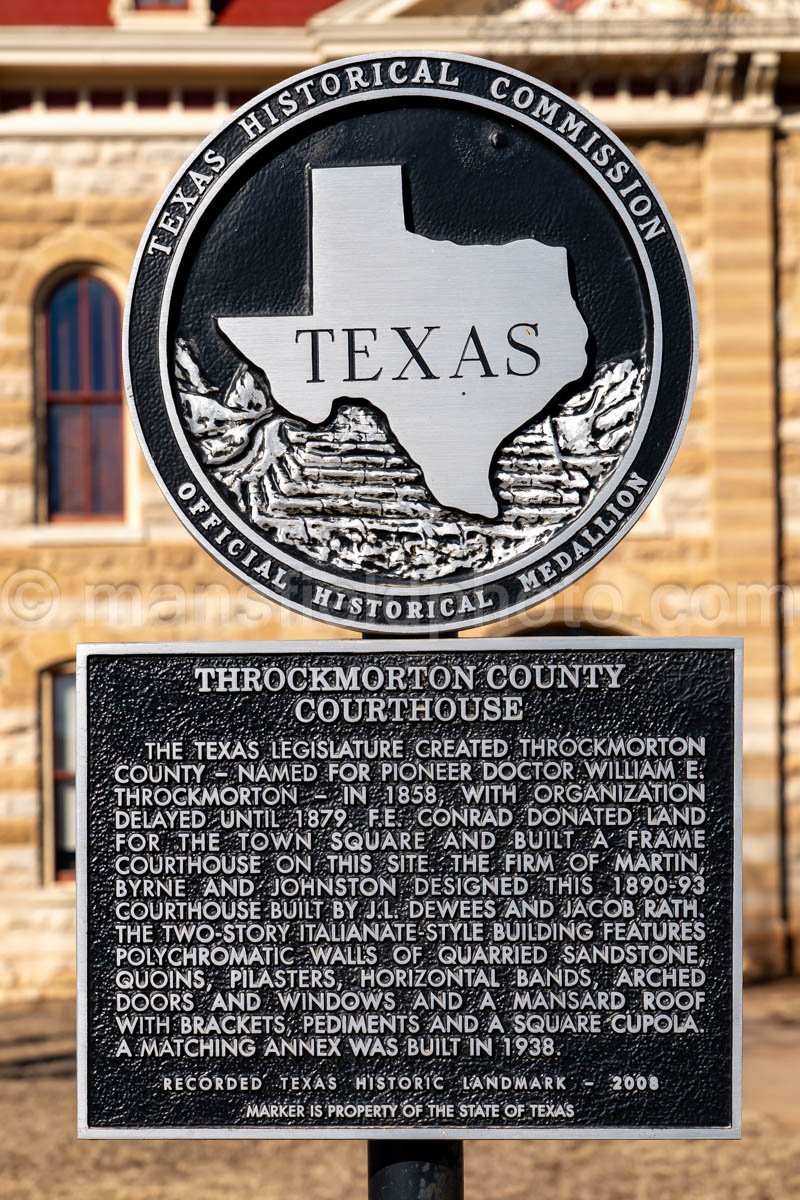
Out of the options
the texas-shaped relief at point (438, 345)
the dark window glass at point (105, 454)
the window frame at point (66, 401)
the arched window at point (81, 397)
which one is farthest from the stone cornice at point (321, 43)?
the texas-shaped relief at point (438, 345)

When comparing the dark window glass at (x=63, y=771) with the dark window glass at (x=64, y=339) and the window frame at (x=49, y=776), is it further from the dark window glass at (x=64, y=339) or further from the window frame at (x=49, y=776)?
the dark window glass at (x=64, y=339)

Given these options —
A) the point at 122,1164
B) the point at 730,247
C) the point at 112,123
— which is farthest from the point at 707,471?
the point at 122,1164

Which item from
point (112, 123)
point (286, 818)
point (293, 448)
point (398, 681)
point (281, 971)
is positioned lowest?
point (281, 971)

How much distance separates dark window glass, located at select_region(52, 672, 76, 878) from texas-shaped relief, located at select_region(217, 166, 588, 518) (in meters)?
9.32

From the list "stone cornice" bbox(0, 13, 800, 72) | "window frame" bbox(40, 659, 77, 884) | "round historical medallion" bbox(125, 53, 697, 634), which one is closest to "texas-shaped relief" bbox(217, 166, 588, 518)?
"round historical medallion" bbox(125, 53, 697, 634)

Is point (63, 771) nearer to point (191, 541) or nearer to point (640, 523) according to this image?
point (191, 541)

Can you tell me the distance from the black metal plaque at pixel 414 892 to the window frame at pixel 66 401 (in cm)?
922

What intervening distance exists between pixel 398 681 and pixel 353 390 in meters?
0.72

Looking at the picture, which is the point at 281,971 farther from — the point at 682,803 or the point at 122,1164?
the point at 122,1164

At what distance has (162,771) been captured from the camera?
11.1 ft

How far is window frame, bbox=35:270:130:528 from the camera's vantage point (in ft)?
40.0

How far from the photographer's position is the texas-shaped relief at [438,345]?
11.0 feet

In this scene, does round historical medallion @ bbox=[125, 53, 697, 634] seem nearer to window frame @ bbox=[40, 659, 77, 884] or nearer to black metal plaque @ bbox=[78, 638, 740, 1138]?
black metal plaque @ bbox=[78, 638, 740, 1138]

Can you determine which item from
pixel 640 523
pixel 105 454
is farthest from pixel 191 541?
pixel 640 523
